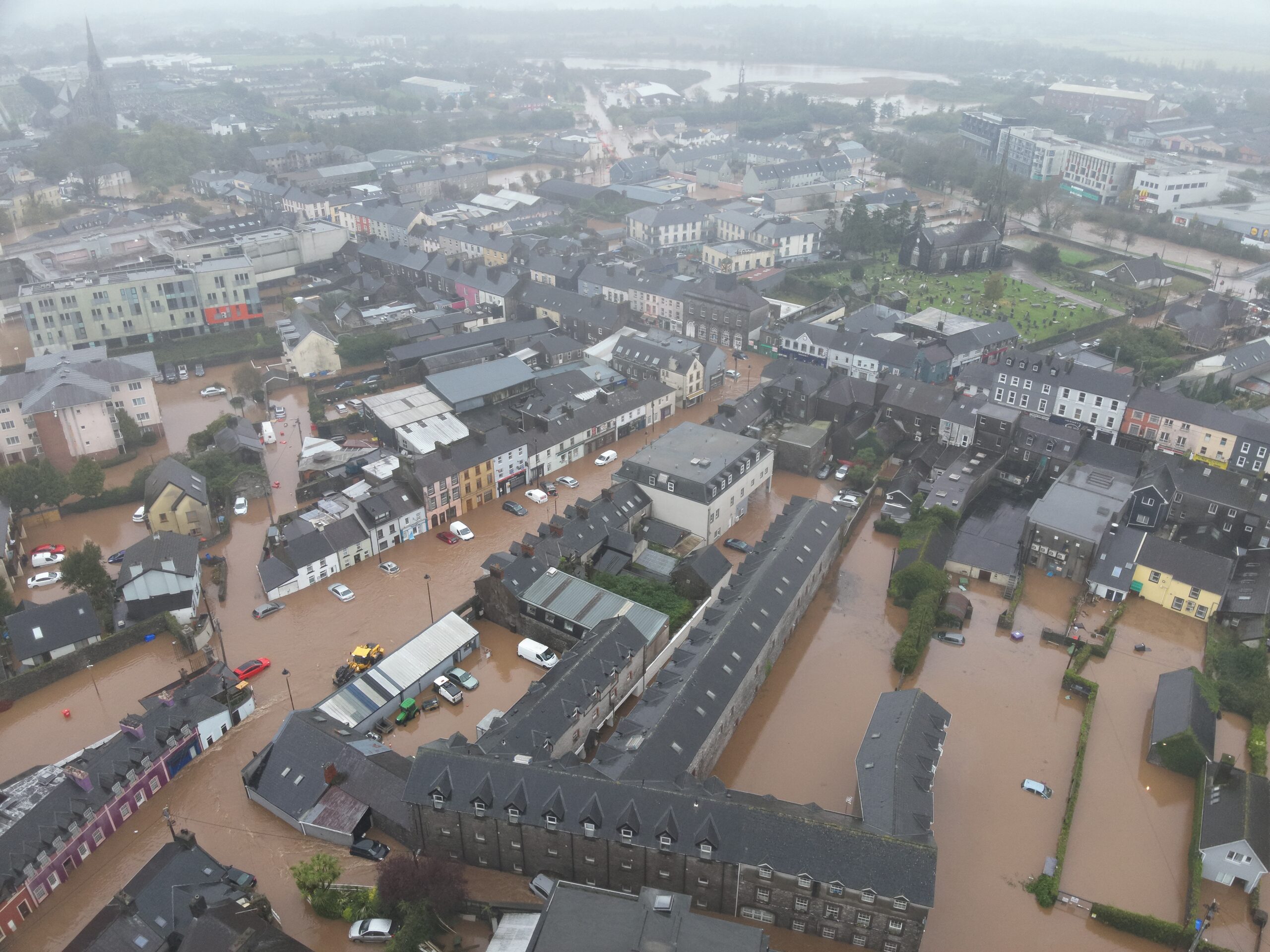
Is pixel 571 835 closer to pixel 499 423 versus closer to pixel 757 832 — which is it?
pixel 757 832

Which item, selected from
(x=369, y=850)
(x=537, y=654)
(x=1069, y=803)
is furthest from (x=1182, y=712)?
(x=369, y=850)

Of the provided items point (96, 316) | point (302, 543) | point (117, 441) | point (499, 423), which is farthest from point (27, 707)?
point (96, 316)

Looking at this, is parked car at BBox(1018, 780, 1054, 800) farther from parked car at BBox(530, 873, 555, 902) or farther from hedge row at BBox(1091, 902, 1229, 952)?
parked car at BBox(530, 873, 555, 902)

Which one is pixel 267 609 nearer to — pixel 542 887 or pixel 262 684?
pixel 262 684

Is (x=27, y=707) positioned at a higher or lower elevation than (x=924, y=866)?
lower

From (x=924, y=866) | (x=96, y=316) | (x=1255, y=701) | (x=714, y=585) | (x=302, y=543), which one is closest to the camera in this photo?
(x=924, y=866)
